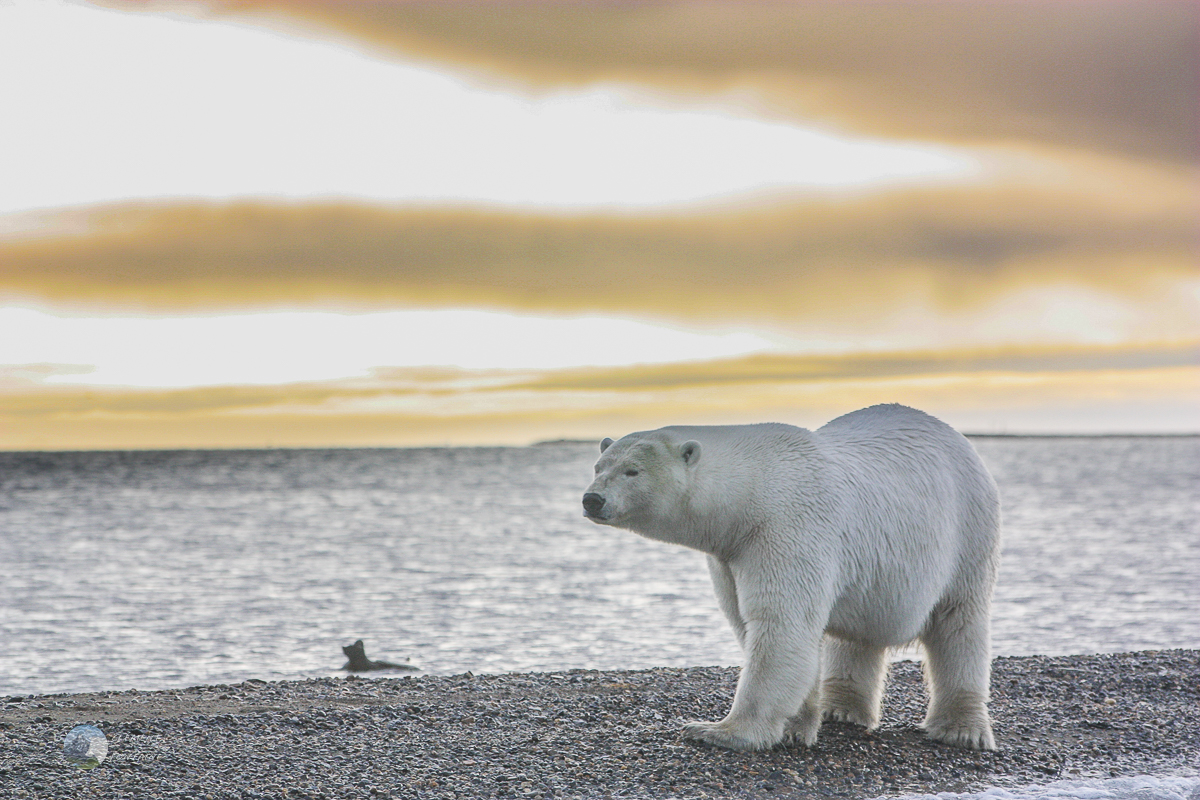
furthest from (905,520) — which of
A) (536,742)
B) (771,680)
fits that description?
(536,742)

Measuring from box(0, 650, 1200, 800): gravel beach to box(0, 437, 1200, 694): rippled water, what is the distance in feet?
12.2

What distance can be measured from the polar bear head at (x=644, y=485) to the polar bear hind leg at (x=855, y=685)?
6.76 ft

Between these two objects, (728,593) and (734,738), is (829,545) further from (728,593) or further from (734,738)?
(734,738)

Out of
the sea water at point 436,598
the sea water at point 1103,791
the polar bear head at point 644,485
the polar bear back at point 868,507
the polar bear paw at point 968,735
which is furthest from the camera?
the sea water at point 436,598

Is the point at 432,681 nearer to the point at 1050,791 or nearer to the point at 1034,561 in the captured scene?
the point at 1050,791

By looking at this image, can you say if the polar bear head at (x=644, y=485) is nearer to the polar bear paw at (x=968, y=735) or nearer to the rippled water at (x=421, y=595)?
the polar bear paw at (x=968, y=735)

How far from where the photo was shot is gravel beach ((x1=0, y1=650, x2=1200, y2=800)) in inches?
257

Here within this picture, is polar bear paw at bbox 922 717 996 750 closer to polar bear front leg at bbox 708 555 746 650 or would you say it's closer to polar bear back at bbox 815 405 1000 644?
polar bear back at bbox 815 405 1000 644

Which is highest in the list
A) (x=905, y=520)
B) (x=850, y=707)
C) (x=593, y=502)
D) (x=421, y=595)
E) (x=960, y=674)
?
(x=593, y=502)

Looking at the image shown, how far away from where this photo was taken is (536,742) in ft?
24.2

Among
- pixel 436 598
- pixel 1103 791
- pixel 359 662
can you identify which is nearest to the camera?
pixel 1103 791

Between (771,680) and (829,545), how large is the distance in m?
0.96

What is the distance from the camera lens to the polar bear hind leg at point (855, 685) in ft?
26.3

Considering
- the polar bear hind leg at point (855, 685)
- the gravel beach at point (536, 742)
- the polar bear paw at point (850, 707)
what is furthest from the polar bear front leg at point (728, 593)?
the polar bear paw at point (850, 707)
